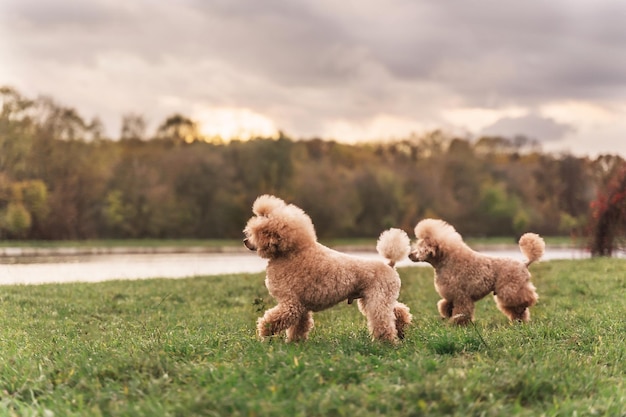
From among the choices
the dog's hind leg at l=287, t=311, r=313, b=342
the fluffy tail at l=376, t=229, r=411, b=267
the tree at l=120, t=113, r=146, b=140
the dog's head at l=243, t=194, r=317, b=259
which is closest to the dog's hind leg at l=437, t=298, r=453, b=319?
the fluffy tail at l=376, t=229, r=411, b=267

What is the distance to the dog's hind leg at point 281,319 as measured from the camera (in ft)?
23.7

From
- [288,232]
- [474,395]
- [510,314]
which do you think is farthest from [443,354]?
[510,314]

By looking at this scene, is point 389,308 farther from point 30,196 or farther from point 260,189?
point 260,189

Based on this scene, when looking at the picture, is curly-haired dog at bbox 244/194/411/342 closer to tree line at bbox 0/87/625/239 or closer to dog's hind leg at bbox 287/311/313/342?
dog's hind leg at bbox 287/311/313/342

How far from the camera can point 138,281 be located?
16812 millimetres

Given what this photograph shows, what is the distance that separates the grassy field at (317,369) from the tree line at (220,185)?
76.2 ft

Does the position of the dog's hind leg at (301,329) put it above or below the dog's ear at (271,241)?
below

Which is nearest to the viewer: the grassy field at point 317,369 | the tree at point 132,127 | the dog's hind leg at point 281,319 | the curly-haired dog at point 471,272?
the grassy field at point 317,369

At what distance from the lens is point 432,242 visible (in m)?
9.75

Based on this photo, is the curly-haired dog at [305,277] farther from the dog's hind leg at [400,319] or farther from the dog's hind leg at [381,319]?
the dog's hind leg at [400,319]

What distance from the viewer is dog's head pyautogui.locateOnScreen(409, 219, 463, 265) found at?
9.67 m

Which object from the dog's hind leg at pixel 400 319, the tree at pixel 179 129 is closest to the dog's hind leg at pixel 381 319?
the dog's hind leg at pixel 400 319

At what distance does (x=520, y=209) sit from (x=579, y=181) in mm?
7458

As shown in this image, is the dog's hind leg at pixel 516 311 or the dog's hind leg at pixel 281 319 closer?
the dog's hind leg at pixel 281 319
